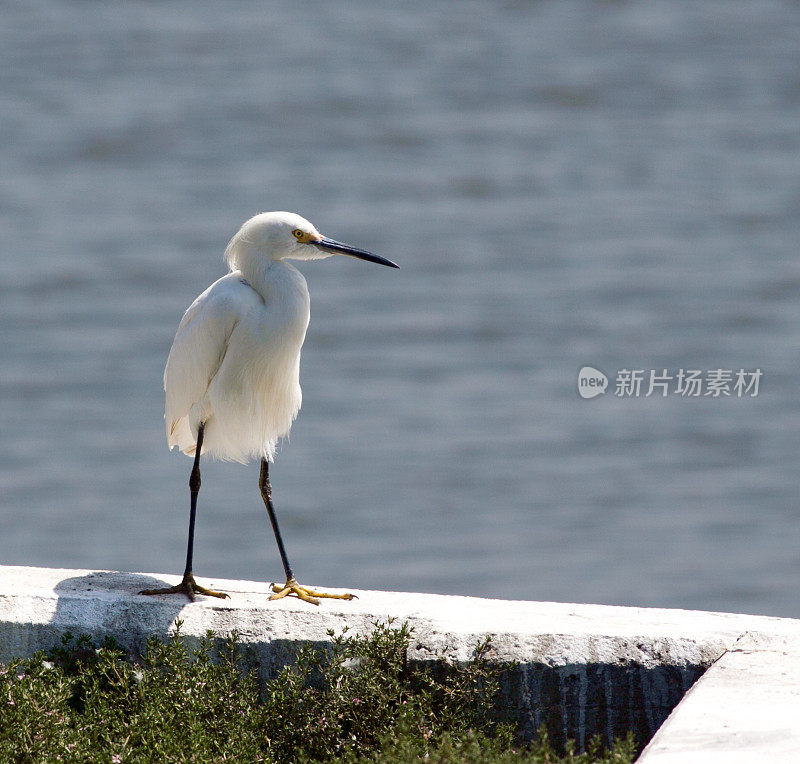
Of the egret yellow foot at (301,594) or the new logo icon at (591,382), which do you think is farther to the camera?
the new logo icon at (591,382)

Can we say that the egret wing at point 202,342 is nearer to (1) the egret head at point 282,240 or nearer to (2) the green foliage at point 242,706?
(1) the egret head at point 282,240

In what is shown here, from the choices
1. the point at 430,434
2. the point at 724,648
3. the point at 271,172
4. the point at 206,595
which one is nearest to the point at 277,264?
the point at 206,595

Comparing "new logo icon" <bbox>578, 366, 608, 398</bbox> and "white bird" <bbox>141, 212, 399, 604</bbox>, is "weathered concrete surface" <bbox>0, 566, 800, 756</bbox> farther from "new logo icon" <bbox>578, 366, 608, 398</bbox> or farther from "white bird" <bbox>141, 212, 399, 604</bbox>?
"new logo icon" <bbox>578, 366, 608, 398</bbox>

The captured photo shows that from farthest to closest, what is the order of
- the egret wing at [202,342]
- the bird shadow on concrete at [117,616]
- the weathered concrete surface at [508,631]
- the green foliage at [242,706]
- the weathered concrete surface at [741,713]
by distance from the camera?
the egret wing at [202,342] → the bird shadow on concrete at [117,616] → the weathered concrete surface at [508,631] → the green foliage at [242,706] → the weathered concrete surface at [741,713]

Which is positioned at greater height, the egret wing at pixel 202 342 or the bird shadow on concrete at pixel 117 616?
the egret wing at pixel 202 342

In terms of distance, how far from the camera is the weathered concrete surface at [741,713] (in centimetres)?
301

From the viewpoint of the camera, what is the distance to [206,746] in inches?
135

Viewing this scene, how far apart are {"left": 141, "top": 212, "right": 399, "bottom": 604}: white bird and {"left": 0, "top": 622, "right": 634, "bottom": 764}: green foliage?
0.62m

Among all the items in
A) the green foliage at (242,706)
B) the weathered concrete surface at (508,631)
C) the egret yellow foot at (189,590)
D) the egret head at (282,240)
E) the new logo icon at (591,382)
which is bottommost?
the green foliage at (242,706)

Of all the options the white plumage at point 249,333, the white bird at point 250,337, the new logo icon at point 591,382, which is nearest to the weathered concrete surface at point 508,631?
the white bird at point 250,337

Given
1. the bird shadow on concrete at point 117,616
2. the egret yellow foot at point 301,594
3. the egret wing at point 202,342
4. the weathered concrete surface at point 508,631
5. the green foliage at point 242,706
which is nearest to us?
the green foliage at point 242,706

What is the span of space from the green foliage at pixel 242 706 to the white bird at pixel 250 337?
62cm

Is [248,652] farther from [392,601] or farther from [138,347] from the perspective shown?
[138,347]

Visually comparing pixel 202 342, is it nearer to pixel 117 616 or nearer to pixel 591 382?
pixel 117 616
